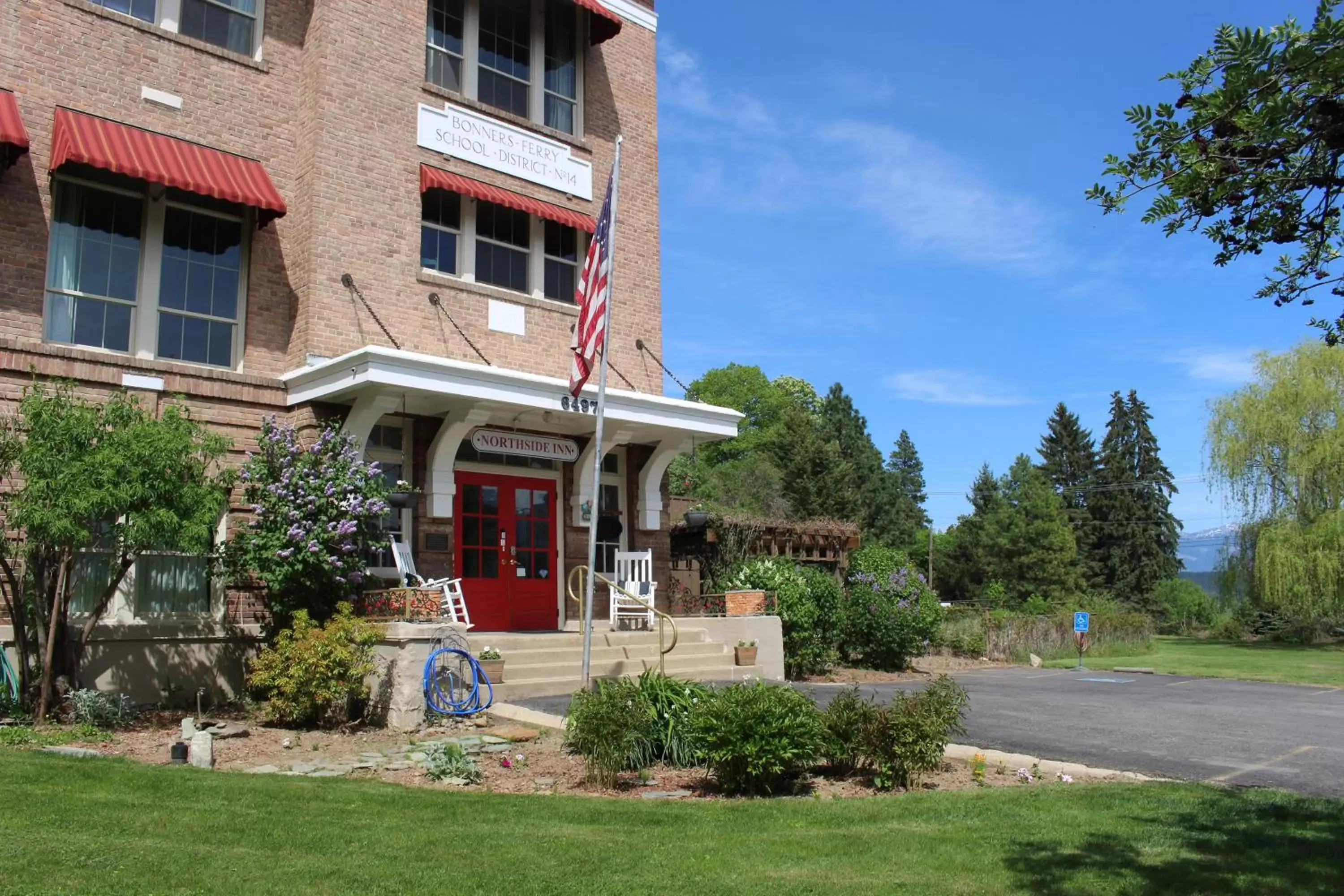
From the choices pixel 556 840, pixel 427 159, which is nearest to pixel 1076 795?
pixel 556 840

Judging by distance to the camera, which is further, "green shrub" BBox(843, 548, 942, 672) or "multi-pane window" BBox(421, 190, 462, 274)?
"green shrub" BBox(843, 548, 942, 672)

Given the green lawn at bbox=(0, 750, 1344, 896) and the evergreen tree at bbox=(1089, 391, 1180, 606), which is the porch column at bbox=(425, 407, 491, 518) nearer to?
the green lawn at bbox=(0, 750, 1344, 896)

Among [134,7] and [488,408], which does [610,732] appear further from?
[134,7]

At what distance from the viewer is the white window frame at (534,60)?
1645cm

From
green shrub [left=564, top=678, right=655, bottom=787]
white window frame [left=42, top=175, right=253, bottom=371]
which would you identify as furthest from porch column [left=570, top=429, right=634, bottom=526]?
green shrub [left=564, top=678, right=655, bottom=787]

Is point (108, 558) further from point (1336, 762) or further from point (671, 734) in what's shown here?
point (1336, 762)

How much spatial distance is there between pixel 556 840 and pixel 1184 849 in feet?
11.8

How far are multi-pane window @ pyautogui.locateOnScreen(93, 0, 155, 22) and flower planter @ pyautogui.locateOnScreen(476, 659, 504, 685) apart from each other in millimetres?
9226

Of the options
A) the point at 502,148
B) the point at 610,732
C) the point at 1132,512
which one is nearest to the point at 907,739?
the point at 610,732

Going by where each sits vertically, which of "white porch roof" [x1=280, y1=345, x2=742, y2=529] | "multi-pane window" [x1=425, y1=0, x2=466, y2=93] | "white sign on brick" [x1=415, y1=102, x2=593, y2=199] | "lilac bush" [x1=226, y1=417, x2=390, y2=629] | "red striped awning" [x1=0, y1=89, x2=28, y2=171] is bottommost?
"lilac bush" [x1=226, y1=417, x2=390, y2=629]

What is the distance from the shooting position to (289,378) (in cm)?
1398

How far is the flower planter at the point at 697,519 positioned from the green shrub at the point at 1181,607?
37660 millimetres

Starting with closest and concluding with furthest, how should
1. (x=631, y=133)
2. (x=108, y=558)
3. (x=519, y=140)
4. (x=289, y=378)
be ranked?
(x=108, y=558), (x=289, y=378), (x=519, y=140), (x=631, y=133)

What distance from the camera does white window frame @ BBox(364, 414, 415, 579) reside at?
14.8 m
